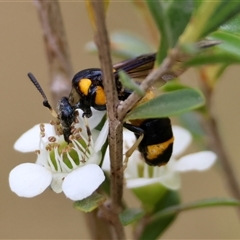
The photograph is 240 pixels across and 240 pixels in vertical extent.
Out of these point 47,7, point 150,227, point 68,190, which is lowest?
point 150,227

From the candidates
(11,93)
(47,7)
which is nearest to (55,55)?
(47,7)

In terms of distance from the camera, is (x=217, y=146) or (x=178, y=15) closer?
(x=178, y=15)

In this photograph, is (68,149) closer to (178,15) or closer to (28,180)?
(28,180)

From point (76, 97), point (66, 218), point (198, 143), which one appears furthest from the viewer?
point (66, 218)

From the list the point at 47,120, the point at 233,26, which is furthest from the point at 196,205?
the point at 47,120

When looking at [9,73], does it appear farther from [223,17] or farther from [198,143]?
[223,17]

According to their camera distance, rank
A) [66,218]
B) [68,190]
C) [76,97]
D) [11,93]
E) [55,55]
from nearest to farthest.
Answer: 1. [68,190]
2. [76,97]
3. [55,55]
4. [66,218]
5. [11,93]
